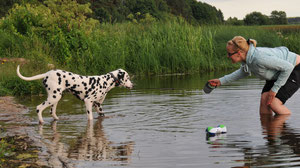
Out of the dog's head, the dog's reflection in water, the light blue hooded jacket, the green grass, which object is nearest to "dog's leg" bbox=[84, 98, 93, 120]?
the dog's head

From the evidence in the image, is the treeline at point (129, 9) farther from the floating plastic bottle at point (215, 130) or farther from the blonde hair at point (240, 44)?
the floating plastic bottle at point (215, 130)

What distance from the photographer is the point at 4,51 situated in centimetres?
2169

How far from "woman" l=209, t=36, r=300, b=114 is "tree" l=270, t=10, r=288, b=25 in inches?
3538

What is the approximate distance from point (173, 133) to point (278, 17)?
96410mm

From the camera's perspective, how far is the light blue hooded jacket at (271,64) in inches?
402

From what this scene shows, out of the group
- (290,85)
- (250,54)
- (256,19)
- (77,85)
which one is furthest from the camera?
(256,19)

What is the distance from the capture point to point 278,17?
102250mm

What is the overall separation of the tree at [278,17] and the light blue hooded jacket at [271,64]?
90188 mm

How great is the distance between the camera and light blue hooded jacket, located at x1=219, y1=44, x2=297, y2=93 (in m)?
10.2

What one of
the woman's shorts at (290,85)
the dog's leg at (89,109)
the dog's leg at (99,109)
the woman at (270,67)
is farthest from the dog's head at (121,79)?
the woman's shorts at (290,85)

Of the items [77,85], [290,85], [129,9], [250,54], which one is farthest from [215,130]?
[129,9]

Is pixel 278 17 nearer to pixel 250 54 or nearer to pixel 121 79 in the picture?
pixel 121 79

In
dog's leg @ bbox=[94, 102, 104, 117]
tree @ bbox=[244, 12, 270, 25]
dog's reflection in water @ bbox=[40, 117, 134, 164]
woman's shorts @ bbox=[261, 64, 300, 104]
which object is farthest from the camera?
tree @ bbox=[244, 12, 270, 25]

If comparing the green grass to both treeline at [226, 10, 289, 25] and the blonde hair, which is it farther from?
treeline at [226, 10, 289, 25]
